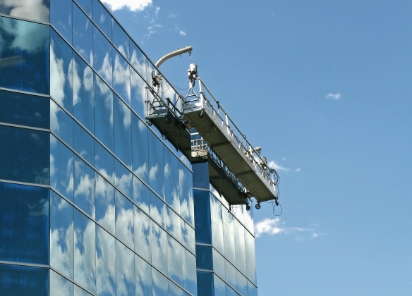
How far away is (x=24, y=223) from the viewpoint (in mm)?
29344

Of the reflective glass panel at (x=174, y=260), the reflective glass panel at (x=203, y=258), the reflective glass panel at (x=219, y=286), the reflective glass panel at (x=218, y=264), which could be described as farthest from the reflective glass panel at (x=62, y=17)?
the reflective glass panel at (x=219, y=286)

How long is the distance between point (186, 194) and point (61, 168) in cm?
1089

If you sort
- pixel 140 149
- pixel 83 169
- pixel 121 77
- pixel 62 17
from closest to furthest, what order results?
pixel 83 169
pixel 62 17
pixel 121 77
pixel 140 149

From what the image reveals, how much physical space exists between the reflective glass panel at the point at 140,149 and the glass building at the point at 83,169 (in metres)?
0.05

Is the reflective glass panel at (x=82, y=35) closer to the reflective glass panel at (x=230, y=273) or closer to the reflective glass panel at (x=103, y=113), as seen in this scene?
the reflective glass panel at (x=103, y=113)

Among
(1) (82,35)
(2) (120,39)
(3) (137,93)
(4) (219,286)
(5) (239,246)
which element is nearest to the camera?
(1) (82,35)

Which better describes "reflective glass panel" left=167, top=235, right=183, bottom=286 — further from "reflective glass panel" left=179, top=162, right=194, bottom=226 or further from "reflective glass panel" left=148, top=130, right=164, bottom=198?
"reflective glass panel" left=148, top=130, right=164, bottom=198

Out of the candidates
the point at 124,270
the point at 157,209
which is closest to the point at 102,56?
the point at 157,209

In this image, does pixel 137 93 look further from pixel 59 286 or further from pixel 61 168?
pixel 59 286

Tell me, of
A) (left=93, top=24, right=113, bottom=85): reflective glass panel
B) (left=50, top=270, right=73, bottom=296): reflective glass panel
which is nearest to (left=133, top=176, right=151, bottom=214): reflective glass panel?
(left=93, top=24, right=113, bottom=85): reflective glass panel

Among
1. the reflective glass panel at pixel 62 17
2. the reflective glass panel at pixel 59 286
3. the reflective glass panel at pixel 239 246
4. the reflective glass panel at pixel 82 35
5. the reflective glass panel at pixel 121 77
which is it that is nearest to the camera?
the reflective glass panel at pixel 59 286

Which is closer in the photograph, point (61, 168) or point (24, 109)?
→ point (24, 109)

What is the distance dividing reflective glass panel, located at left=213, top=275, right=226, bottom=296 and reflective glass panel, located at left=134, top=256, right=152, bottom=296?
7297 mm

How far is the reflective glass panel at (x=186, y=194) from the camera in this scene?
40.6 m
